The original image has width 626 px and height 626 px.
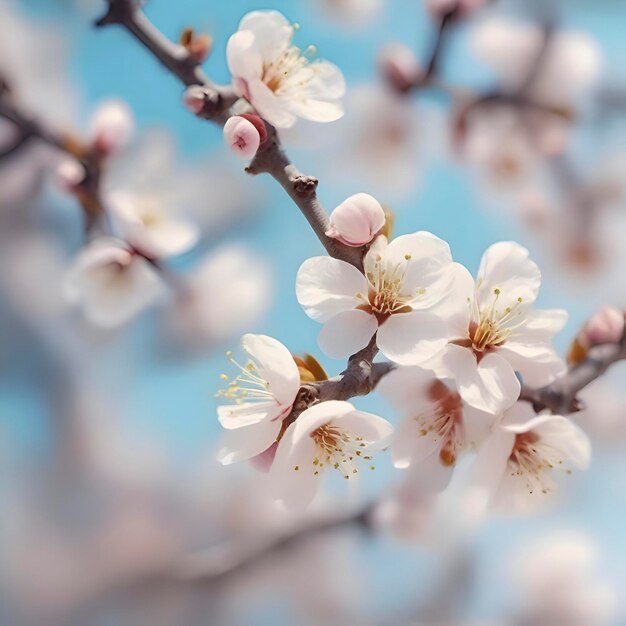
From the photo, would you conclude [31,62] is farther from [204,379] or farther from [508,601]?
[508,601]

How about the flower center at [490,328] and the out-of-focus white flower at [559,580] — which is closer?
the flower center at [490,328]

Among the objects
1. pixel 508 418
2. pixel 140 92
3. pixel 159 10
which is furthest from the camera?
pixel 140 92

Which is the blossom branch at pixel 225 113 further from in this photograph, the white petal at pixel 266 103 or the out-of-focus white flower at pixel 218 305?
the out-of-focus white flower at pixel 218 305

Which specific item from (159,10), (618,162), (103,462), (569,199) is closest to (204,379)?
(103,462)

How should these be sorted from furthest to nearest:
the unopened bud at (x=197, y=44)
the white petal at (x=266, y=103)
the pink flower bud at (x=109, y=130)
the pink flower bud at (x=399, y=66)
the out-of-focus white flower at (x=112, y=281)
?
the pink flower bud at (x=399, y=66) → the pink flower bud at (x=109, y=130) → the out-of-focus white flower at (x=112, y=281) → the unopened bud at (x=197, y=44) → the white petal at (x=266, y=103)

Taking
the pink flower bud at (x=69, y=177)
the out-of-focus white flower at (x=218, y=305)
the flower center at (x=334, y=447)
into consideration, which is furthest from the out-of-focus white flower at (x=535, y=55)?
the flower center at (x=334, y=447)
